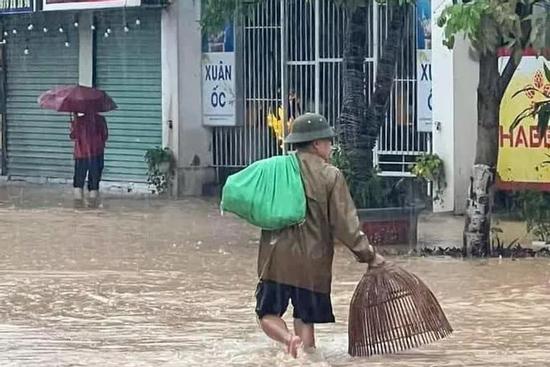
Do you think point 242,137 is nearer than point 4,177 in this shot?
Yes

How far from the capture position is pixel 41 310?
11.8 meters

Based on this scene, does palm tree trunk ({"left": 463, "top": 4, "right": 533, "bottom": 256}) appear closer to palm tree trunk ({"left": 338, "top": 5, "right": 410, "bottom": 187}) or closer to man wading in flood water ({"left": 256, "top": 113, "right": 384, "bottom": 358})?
palm tree trunk ({"left": 338, "top": 5, "right": 410, "bottom": 187})

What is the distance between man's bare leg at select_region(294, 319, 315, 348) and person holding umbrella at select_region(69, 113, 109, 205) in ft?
42.8

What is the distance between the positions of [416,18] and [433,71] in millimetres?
1177

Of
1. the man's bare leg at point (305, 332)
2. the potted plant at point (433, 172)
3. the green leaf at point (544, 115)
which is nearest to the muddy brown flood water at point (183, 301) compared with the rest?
the man's bare leg at point (305, 332)

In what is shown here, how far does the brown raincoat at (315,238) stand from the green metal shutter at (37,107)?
53.1 ft

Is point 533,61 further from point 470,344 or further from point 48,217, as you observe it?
point 470,344

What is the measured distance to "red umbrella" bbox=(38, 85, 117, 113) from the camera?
2131 centimetres

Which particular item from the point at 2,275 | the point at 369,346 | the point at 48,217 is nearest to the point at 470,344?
the point at 369,346

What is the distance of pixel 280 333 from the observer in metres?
8.97

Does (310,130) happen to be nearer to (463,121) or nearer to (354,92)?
(354,92)

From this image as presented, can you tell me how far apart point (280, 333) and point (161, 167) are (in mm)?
13528

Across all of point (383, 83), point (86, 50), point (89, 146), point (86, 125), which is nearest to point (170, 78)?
point (86, 125)

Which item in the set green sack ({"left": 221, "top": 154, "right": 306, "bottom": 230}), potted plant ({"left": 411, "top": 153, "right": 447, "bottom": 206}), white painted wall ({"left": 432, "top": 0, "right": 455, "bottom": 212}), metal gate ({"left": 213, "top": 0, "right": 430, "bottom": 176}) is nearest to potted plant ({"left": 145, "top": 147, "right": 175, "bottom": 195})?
metal gate ({"left": 213, "top": 0, "right": 430, "bottom": 176})
